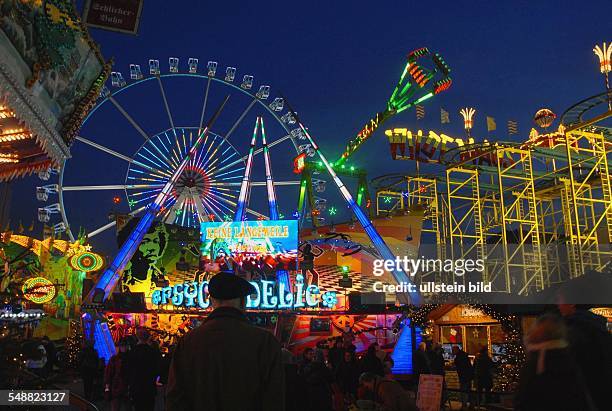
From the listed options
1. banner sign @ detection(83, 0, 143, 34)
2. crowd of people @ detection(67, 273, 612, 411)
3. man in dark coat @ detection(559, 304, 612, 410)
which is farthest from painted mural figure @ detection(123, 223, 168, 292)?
man in dark coat @ detection(559, 304, 612, 410)

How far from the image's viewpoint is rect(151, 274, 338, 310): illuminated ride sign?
23031 millimetres

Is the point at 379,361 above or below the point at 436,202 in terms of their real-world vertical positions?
below

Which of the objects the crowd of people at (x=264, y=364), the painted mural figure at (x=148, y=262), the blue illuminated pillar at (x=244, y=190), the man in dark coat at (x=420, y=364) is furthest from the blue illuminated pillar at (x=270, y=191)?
the crowd of people at (x=264, y=364)

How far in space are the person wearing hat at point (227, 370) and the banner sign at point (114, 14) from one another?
903 cm

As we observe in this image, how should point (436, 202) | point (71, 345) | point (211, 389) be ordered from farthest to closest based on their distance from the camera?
point (436, 202) < point (71, 345) < point (211, 389)

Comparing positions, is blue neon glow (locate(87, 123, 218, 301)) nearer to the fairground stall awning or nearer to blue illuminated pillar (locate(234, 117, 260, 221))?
blue illuminated pillar (locate(234, 117, 260, 221))

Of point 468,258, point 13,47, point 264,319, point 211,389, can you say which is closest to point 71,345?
point 264,319

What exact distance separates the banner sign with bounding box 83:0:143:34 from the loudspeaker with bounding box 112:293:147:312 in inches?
581

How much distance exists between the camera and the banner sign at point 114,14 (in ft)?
33.8

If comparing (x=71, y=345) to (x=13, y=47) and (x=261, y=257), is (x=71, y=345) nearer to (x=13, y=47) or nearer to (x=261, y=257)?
(x=261, y=257)

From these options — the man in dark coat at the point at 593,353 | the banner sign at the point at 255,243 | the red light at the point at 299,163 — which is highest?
the red light at the point at 299,163

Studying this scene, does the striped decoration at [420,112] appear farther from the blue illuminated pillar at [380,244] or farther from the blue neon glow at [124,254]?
the blue neon glow at [124,254]

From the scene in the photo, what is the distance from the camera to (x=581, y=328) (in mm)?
3459

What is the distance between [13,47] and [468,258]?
29638 mm
